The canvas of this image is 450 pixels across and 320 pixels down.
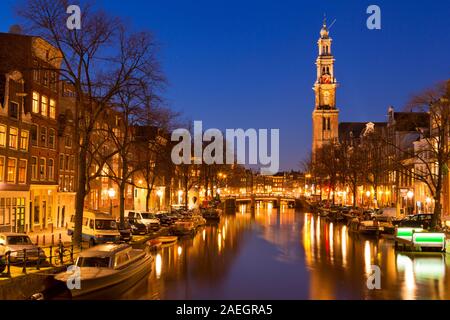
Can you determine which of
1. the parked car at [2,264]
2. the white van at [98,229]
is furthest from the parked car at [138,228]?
the parked car at [2,264]

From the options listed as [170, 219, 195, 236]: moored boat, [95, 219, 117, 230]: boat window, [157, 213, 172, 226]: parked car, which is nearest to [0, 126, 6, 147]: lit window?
[95, 219, 117, 230]: boat window

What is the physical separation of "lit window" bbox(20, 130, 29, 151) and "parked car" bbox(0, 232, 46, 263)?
69.9 feet

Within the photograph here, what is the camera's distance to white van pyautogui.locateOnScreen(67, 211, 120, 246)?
A: 43531mm

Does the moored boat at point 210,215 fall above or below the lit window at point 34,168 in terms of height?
below

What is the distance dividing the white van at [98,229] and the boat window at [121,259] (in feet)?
42.3

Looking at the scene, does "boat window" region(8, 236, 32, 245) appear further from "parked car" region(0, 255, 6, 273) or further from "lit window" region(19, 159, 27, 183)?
"lit window" region(19, 159, 27, 183)

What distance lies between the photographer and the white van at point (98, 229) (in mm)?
43531

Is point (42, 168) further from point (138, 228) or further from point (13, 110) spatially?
point (138, 228)

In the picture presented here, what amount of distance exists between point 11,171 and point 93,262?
26057 mm

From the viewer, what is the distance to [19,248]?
3122cm

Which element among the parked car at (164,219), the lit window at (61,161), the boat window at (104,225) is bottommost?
the parked car at (164,219)

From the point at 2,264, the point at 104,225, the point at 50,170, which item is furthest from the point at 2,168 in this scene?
the point at 2,264

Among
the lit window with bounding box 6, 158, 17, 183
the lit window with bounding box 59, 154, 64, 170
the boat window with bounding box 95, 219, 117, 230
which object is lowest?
the boat window with bounding box 95, 219, 117, 230

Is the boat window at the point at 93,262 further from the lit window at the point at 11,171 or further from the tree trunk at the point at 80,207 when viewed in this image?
the lit window at the point at 11,171
